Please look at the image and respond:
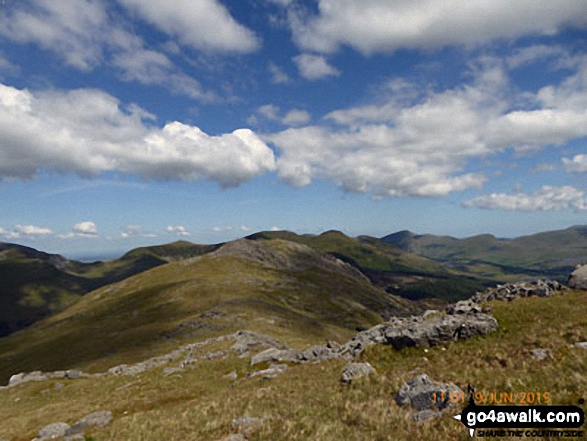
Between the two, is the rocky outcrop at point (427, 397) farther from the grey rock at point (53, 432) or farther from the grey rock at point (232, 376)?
the grey rock at point (53, 432)

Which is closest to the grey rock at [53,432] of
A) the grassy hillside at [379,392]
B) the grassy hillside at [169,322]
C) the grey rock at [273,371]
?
the grassy hillside at [379,392]

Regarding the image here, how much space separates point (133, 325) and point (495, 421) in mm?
154823

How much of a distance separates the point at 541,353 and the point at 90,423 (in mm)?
34081

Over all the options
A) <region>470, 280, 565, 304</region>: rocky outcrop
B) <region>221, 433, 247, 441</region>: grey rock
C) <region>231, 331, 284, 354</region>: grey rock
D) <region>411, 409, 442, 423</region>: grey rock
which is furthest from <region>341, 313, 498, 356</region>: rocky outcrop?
<region>231, 331, 284, 354</region>: grey rock

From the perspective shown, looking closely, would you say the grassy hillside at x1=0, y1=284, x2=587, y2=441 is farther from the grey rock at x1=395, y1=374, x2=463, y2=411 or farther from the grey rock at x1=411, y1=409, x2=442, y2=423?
the grey rock at x1=395, y1=374, x2=463, y2=411

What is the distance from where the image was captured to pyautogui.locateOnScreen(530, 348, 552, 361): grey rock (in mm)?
18655

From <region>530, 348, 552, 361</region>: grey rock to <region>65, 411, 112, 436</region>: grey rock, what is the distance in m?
31.6

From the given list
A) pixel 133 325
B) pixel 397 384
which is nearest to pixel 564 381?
pixel 397 384

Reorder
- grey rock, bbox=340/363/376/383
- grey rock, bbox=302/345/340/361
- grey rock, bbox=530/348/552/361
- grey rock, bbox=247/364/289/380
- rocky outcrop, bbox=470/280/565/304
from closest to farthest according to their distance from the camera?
grey rock, bbox=530/348/552/361 → grey rock, bbox=340/363/376/383 → grey rock, bbox=247/364/289/380 → grey rock, bbox=302/345/340/361 → rocky outcrop, bbox=470/280/565/304

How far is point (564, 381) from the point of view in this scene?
46.9ft

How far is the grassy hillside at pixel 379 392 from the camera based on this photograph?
13.8 metres
